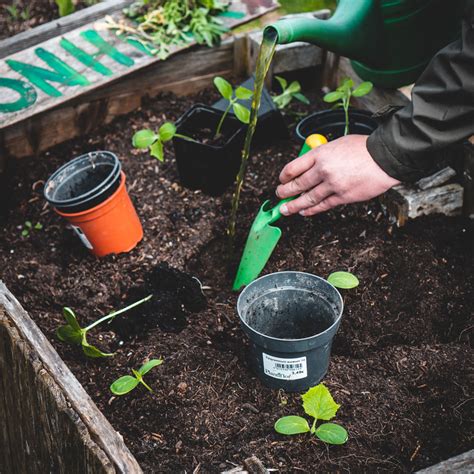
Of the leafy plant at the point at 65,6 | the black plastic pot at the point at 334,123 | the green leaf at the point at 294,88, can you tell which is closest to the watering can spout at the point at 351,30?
the black plastic pot at the point at 334,123

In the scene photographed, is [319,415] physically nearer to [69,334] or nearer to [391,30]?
[69,334]

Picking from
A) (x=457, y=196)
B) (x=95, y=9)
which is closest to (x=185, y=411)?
(x=457, y=196)

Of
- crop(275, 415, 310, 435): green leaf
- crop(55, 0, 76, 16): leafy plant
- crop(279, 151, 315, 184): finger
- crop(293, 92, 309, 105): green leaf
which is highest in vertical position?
crop(55, 0, 76, 16): leafy plant

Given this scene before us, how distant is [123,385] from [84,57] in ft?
5.52

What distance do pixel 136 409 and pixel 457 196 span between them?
134 centimetres

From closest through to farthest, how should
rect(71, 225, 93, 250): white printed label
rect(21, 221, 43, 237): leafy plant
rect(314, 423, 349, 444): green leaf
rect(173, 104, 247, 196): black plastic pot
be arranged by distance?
rect(314, 423, 349, 444): green leaf, rect(71, 225, 93, 250): white printed label, rect(173, 104, 247, 196): black plastic pot, rect(21, 221, 43, 237): leafy plant

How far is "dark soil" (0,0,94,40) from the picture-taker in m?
3.71

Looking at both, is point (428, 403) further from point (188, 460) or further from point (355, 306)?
point (188, 460)

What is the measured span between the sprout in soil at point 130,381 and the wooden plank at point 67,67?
1328mm

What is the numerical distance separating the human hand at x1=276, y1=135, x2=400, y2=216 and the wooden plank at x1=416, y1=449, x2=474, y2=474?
774mm

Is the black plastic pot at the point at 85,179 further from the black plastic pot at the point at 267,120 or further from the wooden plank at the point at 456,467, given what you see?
the wooden plank at the point at 456,467

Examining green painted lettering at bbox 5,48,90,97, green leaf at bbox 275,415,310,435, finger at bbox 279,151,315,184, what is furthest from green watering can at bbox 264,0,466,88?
green leaf at bbox 275,415,310,435

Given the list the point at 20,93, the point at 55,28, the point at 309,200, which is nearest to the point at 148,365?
the point at 309,200

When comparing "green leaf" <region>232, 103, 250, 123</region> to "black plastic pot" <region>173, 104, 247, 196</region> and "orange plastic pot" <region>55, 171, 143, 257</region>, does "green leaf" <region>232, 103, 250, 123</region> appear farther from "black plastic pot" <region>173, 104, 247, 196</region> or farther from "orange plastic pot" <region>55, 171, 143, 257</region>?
Result: "orange plastic pot" <region>55, 171, 143, 257</region>
